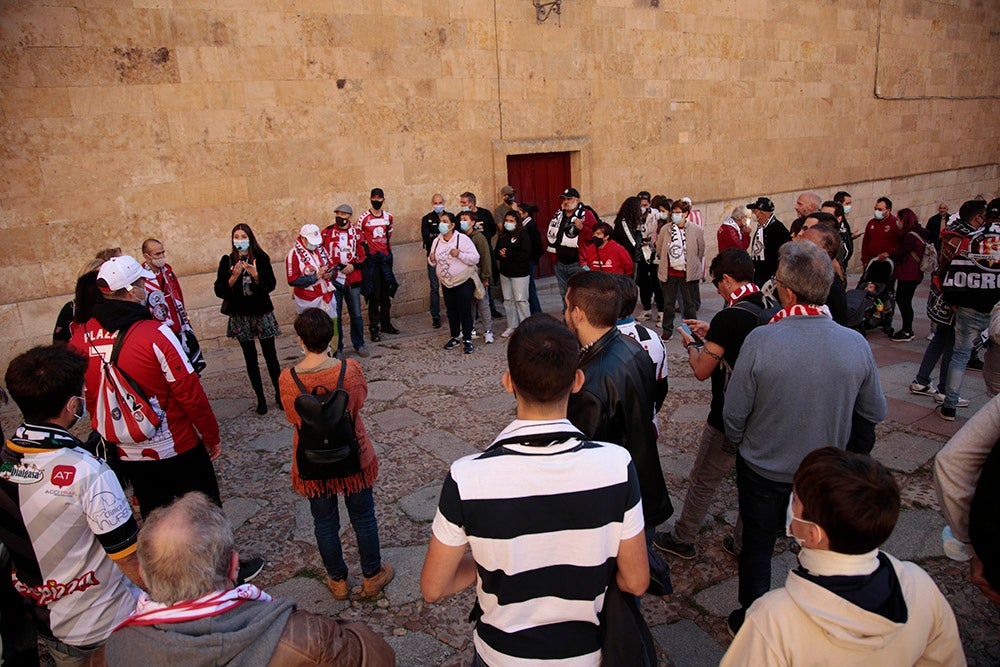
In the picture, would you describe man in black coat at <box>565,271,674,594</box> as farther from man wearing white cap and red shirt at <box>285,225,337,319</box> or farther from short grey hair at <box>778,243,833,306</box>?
man wearing white cap and red shirt at <box>285,225,337,319</box>

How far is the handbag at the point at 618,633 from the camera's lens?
1770 millimetres

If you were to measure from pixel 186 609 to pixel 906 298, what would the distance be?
821 cm

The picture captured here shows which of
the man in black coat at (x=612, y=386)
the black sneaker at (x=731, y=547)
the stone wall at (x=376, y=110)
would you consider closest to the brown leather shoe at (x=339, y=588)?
the man in black coat at (x=612, y=386)

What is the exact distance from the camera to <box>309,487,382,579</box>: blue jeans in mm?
3217

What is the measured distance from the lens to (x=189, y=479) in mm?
3426

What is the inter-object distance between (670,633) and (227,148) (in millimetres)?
7111

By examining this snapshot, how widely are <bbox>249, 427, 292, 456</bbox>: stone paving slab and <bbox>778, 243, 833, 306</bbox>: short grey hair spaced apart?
3952mm

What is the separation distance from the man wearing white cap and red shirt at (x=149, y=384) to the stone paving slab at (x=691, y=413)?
369cm

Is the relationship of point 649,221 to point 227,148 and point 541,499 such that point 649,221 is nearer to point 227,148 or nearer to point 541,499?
point 227,148

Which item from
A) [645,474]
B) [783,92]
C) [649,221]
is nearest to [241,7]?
[649,221]

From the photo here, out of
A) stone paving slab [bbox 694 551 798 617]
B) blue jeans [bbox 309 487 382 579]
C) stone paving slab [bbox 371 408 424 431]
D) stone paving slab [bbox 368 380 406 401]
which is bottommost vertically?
stone paving slab [bbox 694 551 798 617]

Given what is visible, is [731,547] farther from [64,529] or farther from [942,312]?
[942,312]

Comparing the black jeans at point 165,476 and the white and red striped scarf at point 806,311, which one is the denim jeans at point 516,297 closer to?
the black jeans at point 165,476

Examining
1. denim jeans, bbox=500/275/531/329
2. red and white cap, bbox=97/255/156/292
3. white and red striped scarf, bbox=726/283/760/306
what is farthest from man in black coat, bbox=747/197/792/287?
red and white cap, bbox=97/255/156/292
